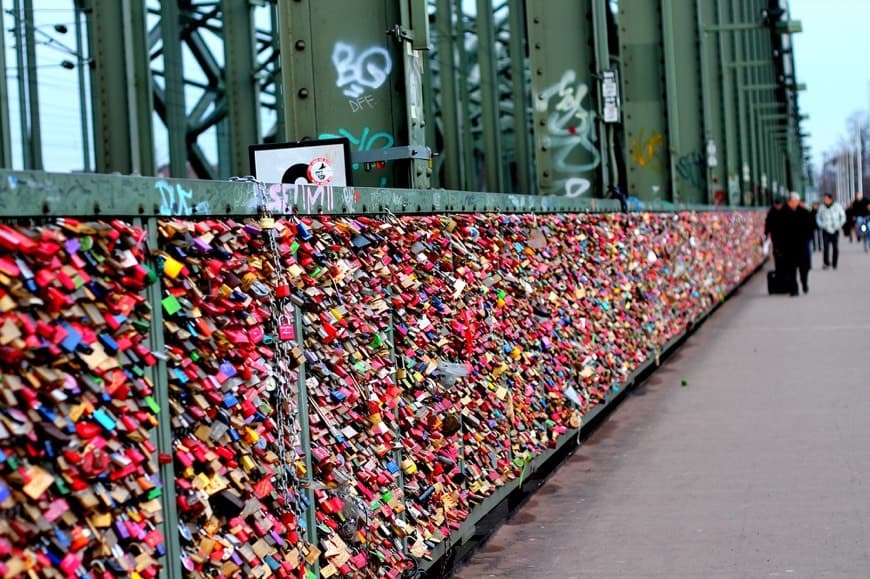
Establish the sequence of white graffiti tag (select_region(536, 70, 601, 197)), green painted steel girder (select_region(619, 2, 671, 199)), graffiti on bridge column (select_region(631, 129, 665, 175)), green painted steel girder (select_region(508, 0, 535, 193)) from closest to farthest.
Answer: white graffiti tag (select_region(536, 70, 601, 197)) < green painted steel girder (select_region(619, 2, 671, 199)) < graffiti on bridge column (select_region(631, 129, 665, 175)) < green painted steel girder (select_region(508, 0, 535, 193))

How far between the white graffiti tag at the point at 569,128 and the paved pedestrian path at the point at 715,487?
2.35 metres

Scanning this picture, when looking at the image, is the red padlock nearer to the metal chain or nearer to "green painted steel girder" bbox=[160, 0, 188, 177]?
the metal chain

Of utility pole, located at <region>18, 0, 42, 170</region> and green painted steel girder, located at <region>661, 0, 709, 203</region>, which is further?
green painted steel girder, located at <region>661, 0, 709, 203</region>

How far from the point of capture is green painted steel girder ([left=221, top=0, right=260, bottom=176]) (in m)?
22.4

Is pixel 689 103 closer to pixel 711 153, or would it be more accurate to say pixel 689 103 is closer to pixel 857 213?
pixel 711 153

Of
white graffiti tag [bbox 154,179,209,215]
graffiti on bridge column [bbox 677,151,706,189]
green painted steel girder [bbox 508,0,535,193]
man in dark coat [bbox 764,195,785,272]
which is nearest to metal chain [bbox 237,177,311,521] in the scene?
white graffiti tag [bbox 154,179,209,215]

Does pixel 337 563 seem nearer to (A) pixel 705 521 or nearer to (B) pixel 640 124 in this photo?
(A) pixel 705 521

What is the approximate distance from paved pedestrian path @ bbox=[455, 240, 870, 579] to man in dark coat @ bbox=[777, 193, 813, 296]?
9896 mm

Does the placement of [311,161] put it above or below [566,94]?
below

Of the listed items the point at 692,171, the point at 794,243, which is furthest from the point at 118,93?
the point at 692,171

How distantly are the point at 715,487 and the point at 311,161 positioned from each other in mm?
2583

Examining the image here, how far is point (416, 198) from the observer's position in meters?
5.48

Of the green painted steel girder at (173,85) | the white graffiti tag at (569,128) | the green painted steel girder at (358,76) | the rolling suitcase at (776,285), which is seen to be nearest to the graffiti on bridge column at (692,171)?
the rolling suitcase at (776,285)

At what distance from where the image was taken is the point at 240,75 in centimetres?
2269
